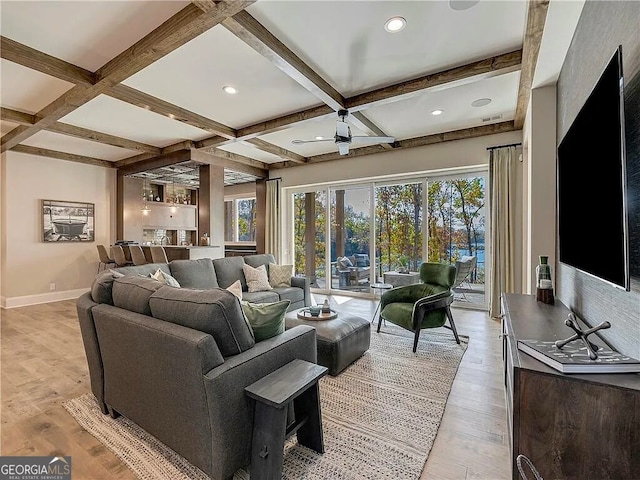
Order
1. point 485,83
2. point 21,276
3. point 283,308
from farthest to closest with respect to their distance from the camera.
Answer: point 21,276, point 485,83, point 283,308

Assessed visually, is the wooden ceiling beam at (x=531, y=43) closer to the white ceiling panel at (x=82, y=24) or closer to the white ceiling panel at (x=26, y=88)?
the white ceiling panel at (x=82, y=24)

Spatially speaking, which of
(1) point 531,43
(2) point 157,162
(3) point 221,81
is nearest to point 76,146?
(2) point 157,162

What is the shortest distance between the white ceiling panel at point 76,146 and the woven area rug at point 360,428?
4763mm

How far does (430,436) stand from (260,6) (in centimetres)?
313

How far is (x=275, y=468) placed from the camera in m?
1.45

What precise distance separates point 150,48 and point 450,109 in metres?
3.52

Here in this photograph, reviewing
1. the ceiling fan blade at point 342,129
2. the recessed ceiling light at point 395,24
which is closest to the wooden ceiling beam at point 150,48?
the recessed ceiling light at point 395,24

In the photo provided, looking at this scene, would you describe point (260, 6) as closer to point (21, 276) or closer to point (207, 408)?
point (207, 408)

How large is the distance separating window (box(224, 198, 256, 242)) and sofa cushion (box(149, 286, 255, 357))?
7.57 metres

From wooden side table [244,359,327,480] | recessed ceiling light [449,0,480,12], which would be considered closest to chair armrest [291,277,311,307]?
wooden side table [244,359,327,480]

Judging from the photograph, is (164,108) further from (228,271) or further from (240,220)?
(240,220)

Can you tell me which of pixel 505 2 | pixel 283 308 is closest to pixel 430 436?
pixel 283 308

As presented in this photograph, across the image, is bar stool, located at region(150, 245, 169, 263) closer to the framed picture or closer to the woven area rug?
the framed picture

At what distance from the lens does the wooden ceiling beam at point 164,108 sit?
3529mm
